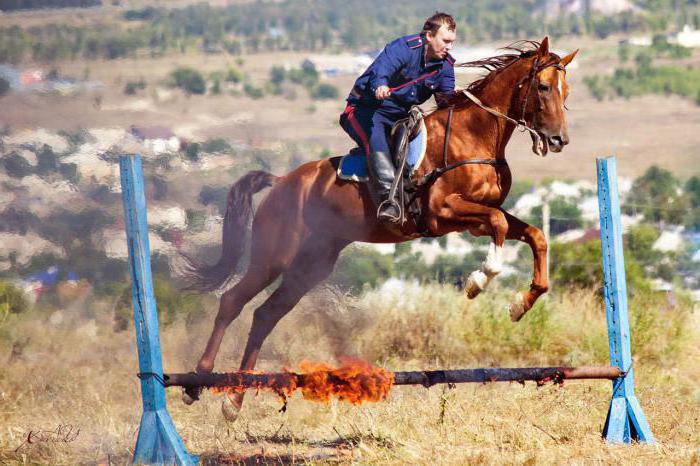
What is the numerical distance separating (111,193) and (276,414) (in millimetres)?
2301

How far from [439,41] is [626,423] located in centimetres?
259

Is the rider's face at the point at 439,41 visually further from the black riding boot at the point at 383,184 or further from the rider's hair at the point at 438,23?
the black riding boot at the point at 383,184

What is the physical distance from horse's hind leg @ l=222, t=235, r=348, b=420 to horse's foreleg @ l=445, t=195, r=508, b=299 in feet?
4.01

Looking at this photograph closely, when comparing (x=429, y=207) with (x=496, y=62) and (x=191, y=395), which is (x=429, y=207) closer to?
(x=496, y=62)

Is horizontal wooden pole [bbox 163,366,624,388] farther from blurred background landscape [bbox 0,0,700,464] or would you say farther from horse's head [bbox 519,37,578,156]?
horse's head [bbox 519,37,578,156]

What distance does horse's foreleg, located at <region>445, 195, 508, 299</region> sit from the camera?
639 cm

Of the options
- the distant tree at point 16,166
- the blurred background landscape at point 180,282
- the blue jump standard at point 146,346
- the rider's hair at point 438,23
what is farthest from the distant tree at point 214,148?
the blue jump standard at point 146,346

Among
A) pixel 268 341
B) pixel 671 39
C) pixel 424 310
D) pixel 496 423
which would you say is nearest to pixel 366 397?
pixel 496 423

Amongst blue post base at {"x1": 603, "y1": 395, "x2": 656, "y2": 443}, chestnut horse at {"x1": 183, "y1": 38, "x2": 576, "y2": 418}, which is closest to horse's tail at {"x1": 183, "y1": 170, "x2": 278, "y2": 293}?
chestnut horse at {"x1": 183, "y1": 38, "x2": 576, "y2": 418}

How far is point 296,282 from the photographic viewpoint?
7.82m

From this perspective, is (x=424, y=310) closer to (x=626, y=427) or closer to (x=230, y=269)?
(x=230, y=269)

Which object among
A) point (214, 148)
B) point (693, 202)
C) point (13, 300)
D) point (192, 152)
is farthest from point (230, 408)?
point (693, 202)

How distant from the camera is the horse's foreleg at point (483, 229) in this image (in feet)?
21.0

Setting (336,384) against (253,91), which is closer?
(336,384)
